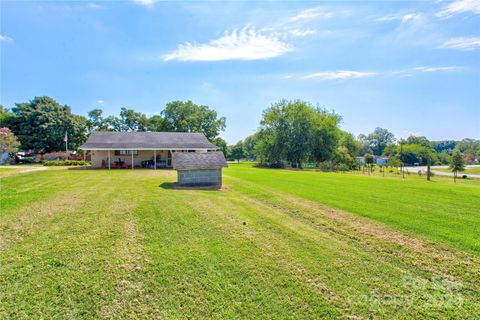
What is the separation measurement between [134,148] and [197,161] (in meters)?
14.4

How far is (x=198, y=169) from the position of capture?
13875 millimetres

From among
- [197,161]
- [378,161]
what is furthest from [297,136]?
[378,161]

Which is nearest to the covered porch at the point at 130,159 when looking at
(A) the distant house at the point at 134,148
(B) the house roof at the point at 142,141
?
(A) the distant house at the point at 134,148

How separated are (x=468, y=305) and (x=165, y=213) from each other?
279 inches

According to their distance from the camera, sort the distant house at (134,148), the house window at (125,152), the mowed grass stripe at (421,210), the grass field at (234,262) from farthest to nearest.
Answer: the house window at (125,152)
the distant house at (134,148)
the mowed grass stripe at (421,210)
the grass field at (234,262)

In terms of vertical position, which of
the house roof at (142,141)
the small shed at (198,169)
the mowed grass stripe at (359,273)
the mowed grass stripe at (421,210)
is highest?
the house roof at (142,141)

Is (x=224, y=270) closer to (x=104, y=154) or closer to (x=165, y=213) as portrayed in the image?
(x=165, y=213)

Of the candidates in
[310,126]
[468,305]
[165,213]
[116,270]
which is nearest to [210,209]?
[165,213]

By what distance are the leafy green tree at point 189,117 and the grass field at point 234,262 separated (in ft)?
132

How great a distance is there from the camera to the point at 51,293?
12.1 feet

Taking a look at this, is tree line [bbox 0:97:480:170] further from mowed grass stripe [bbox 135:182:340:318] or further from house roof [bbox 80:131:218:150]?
mowed grass stripe [bbox 135:182:340:318]

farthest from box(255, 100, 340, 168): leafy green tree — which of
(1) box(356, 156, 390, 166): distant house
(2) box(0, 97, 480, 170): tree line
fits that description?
(1) box(356, 156, 390, 166): distant house

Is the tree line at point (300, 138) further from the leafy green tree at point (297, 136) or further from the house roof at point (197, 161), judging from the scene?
the house roof at point (197, 161)

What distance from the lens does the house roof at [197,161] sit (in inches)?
536
